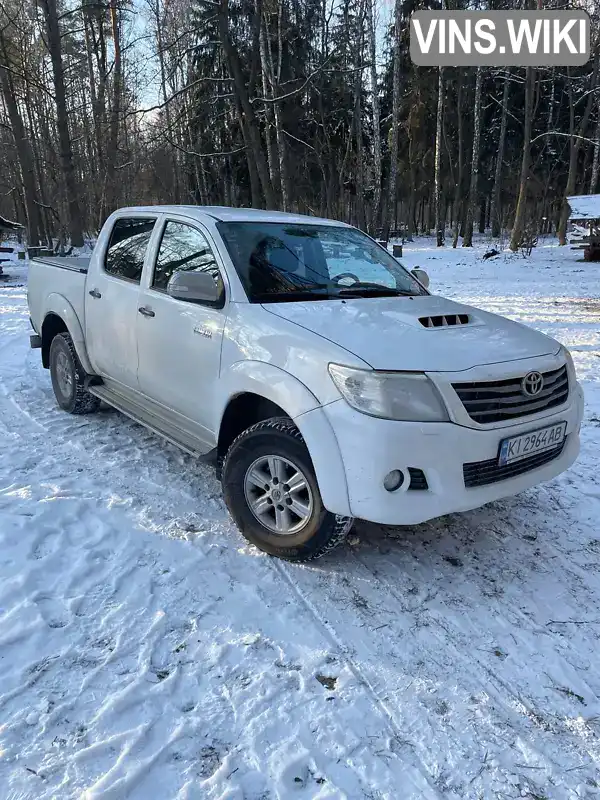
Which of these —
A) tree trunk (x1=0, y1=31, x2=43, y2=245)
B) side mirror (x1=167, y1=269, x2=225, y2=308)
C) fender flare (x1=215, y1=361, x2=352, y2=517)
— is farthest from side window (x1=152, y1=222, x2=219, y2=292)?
tree trunk (x1=0, y1=31, x2=43, y2=245)

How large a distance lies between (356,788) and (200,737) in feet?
1.95

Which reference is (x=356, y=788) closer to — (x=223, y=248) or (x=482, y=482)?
(x=482, y=482)

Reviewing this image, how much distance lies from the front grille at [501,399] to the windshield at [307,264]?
1.25 metres

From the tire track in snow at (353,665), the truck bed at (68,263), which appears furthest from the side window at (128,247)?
the tire track in snow at (353,665)

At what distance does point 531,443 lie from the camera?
10.1ft

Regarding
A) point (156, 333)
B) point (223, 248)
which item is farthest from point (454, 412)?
point (156, 333)

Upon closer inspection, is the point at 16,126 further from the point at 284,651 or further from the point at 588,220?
the point at 284,651

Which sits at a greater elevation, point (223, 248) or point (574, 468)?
point (223, 248)

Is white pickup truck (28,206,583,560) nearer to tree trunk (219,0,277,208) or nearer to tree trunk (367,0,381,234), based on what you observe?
tree trunk (219,0,277,208)

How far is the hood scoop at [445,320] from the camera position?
3.36 m

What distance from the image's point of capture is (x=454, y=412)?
2.81 metres

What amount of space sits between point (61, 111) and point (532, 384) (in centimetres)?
2197

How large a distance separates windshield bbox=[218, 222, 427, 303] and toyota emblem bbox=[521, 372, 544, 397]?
4.16ft

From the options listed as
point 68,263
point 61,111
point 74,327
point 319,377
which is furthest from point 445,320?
point 61,111
